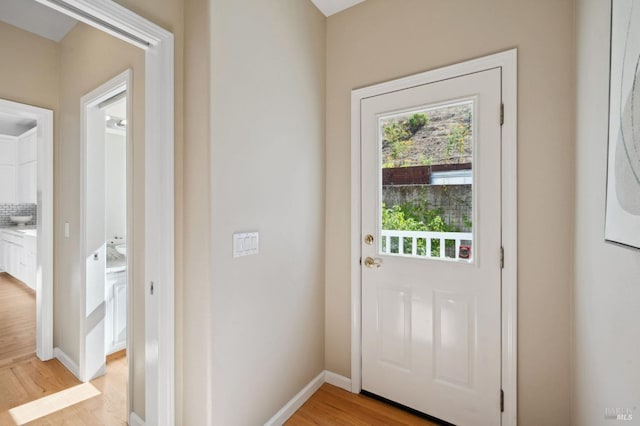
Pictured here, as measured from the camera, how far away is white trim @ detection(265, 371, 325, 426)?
173 centimetres

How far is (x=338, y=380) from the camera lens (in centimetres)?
214

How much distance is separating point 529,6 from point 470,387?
2109mm

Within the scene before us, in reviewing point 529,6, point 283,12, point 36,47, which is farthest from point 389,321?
point 36,47

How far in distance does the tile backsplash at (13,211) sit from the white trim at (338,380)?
21.6 ft

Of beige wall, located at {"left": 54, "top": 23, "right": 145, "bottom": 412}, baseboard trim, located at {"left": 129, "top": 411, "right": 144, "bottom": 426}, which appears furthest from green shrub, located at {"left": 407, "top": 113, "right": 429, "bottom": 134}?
baseboard trim, located at {"left": 129, "top": 411, "right": 144, "bottom": 426}

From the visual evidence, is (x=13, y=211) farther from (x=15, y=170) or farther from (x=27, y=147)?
(x=27, y=147)

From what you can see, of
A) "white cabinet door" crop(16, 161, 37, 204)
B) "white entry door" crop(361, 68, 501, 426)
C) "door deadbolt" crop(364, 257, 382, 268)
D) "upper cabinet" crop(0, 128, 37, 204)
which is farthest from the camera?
"upper cabinet" crop(0, 128, 37, 204)

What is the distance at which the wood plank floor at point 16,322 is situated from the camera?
2582 millimetres

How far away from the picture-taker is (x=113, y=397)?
6.66ft

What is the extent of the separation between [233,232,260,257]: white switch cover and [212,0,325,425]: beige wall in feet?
0.12

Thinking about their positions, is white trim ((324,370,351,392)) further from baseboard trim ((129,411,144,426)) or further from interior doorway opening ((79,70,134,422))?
interior doorway opening ((79,70,134,422))

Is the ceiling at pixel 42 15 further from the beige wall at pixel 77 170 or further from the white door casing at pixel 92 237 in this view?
the white door casing at pixel 92 237

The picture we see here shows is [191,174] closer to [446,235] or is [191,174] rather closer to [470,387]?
[446,235]

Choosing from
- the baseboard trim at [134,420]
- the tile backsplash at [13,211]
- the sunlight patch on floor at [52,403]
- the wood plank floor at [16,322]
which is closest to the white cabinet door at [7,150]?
the tile backsplash at [13,211]
